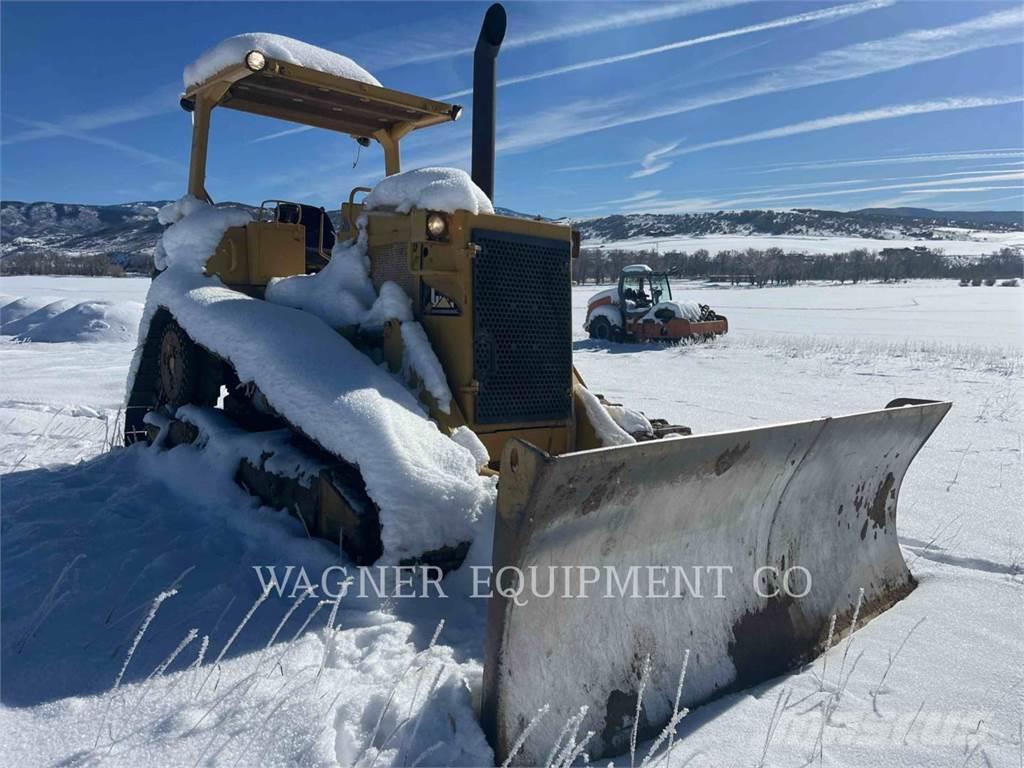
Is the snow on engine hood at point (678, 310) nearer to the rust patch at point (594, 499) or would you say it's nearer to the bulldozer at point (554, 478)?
the bulldozer at point (554, 478)

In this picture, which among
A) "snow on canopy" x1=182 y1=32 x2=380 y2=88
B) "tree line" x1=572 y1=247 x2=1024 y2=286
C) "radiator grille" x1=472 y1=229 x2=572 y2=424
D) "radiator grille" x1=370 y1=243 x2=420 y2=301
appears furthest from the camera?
"tree line" x1=572 y1=247 x2=1024 y2=286

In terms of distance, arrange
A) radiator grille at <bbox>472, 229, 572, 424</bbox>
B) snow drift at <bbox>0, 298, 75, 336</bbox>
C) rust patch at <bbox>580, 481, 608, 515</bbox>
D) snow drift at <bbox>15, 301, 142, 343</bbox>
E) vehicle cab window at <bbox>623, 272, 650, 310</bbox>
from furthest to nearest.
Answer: vehicle cab window at <bbox>623, 272, 650, 310</bbox>
snow drift at <bbox>0, 298, 75, 336</bbox>
snow drift at <bbox>15, 301, 142, 343</bbox>
radiator grille at <bbox>472, 229, 572, 424</bbox>
rust patch at <bbox>580, 481, 608, 515</bbox>

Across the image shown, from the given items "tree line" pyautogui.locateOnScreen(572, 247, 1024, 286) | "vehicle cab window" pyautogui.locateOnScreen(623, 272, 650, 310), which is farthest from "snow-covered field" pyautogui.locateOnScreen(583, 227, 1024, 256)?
"vehicle cab window" pyautogui.locateOnScreen(623, 272, 650, 310)

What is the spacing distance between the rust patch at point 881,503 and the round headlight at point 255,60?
428 cm

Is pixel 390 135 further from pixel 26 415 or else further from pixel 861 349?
pixel 861 349

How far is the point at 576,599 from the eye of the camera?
2.55 m

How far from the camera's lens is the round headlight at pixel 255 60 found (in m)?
4.61

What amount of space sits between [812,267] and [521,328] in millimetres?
60801

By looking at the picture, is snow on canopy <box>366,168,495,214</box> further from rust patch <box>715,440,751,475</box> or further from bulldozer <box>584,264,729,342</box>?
bulldozer <box>584,264,729,342</box>

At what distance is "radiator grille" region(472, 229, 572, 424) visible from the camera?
13.8 feet

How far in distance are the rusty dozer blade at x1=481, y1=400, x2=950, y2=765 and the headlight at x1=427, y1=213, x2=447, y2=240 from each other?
6.69 ft

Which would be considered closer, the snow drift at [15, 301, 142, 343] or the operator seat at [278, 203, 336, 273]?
the operator seat at [278, 203, 336, 273]

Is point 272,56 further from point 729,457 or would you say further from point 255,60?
point 729,457

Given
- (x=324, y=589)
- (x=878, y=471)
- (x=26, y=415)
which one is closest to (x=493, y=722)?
(x=324, y=589)
